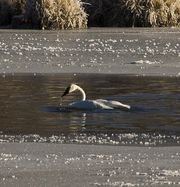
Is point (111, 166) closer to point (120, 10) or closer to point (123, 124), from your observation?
point (123, 124)

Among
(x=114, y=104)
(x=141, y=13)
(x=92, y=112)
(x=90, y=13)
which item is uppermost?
(x=141, y=13)

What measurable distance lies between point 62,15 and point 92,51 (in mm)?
8141

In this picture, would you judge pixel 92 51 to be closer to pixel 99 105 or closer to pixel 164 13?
pixel 164 13

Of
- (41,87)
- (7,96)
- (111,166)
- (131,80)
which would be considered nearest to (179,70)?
(131,80)

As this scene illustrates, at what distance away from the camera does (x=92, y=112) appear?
13859 millimetres

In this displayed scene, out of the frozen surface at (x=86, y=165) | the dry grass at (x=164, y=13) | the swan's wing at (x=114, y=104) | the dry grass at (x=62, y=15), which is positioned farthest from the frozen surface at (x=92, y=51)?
the frozen surface at (x=86, y=165)

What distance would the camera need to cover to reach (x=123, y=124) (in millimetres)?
12570

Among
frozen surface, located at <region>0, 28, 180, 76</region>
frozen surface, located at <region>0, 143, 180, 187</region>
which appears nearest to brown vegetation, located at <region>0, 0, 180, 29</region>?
frozen surface, located at <region>0, 28, 180, 76</region>

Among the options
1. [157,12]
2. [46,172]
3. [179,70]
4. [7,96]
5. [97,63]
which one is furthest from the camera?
[157,12]

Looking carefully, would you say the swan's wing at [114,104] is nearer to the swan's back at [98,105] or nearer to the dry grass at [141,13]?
the swan's back at [98,105]

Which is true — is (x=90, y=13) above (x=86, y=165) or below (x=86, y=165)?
above

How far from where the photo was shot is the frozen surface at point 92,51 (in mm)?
20375

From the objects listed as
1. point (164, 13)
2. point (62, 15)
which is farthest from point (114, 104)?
point (164, 13)

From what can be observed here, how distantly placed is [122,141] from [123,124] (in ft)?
5.33
